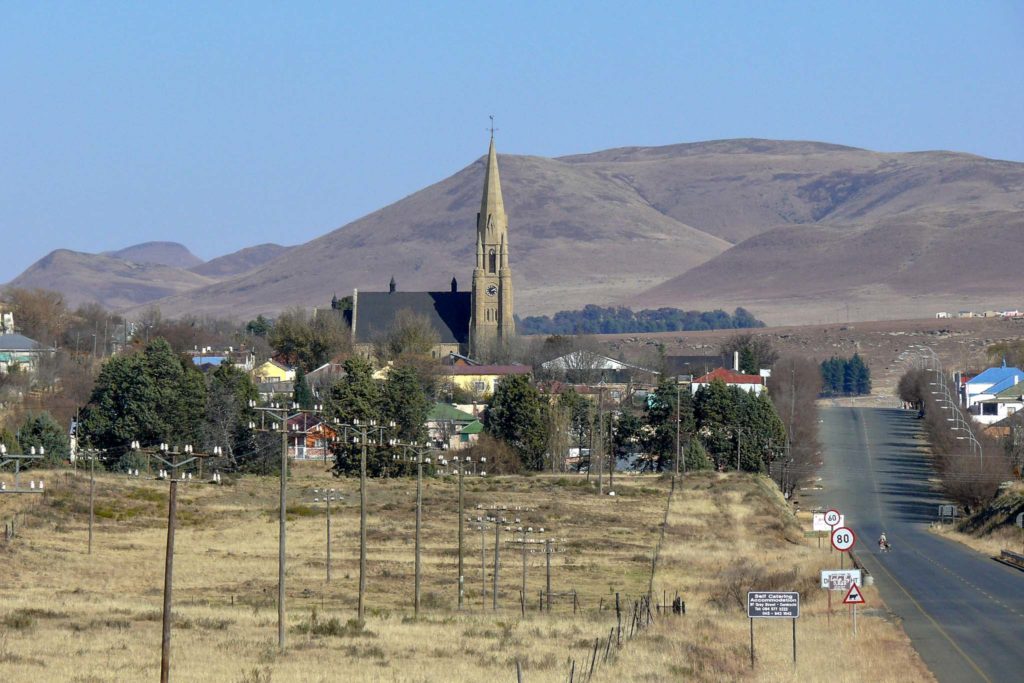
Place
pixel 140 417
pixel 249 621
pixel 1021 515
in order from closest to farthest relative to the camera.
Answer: pixel 249 621, pixel 1021 515, pixel 140 417

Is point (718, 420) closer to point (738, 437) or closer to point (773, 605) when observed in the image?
point (738, 437)

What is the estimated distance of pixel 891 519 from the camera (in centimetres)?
9962

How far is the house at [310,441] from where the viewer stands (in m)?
126

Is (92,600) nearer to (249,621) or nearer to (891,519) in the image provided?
(249,621)

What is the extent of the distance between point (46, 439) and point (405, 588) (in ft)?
169

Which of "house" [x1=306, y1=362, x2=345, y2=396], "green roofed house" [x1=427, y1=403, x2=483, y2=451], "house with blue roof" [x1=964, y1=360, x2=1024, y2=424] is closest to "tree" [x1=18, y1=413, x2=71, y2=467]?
"green roofed house" [x1=427, y1=403, x2=483, y2=451]

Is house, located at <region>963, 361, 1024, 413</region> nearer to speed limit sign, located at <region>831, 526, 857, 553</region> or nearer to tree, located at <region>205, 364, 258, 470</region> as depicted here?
tree, located at <region>205, 364, 258, 470</region>

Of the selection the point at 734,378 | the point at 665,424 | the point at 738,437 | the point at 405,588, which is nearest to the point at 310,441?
the point at 665,424

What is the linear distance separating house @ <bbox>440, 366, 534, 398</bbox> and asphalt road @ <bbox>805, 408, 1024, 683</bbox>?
32.3 m

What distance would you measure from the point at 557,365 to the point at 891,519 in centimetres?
8544

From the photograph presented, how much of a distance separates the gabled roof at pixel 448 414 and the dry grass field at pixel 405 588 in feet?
86.3

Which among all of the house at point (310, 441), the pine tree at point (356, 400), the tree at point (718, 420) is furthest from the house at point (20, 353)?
the tree at point (718, 420)

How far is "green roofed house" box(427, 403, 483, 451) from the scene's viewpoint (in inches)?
5054

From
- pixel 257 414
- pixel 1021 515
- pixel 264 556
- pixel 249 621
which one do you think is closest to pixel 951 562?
pixel 1021 515
